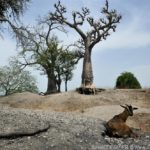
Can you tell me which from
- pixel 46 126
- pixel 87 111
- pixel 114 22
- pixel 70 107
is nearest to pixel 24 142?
pixel 46 126

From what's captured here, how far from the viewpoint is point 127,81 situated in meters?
27.8

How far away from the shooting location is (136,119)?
16.0 metres

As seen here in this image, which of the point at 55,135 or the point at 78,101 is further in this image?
the point at 78,101

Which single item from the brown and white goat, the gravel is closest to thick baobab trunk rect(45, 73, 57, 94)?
the gravel

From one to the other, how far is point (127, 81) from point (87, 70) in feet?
9.90

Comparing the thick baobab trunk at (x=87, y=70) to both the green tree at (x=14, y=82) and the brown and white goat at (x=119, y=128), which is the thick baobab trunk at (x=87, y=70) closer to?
the green tree at (x=14, y=82)

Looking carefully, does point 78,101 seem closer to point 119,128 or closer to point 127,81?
point 127,81

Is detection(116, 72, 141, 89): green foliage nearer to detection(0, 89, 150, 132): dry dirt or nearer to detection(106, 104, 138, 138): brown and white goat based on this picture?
detection(0, 89, 150, 132): dry dirt

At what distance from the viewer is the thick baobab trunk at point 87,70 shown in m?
25.6

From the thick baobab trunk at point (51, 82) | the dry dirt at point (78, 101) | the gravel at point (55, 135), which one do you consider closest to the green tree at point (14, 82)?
the thick baobab trunk at point (51, 82)

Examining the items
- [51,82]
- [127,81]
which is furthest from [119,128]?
[51,82]

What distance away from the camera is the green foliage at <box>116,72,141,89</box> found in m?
27.5

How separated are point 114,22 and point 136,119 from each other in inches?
444

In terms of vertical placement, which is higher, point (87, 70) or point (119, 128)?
point (87, 70)
